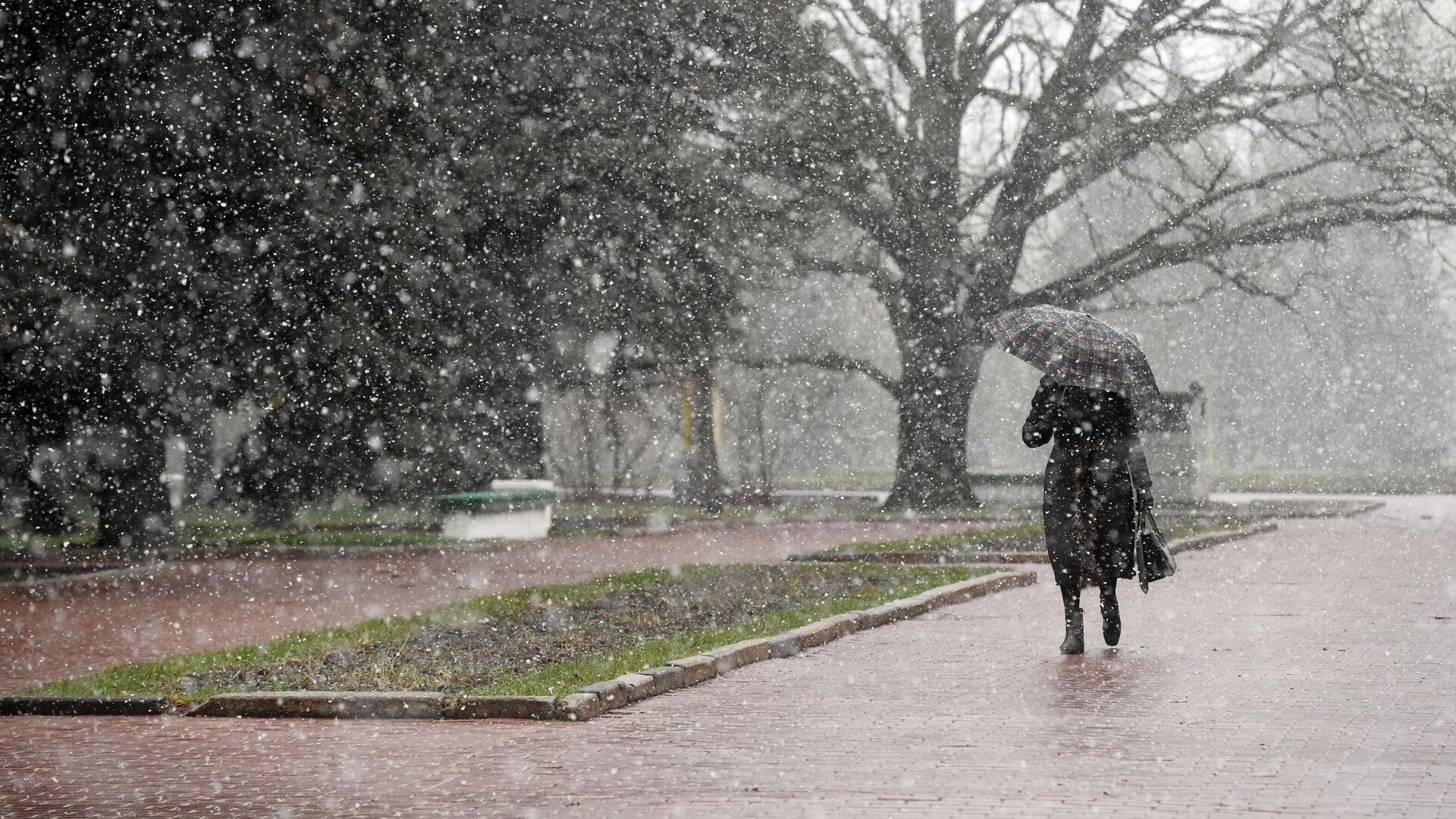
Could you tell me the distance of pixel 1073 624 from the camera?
33.3ft

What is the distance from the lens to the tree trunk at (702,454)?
1265 inches

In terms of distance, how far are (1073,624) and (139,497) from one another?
16.1 meters

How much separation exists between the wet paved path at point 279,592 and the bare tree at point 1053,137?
592cm

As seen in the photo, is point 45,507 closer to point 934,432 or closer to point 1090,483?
point 934,432

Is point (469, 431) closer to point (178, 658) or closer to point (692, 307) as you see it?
point (692, 307)

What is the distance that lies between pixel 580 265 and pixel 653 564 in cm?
389

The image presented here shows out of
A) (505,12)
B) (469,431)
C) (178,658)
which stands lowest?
(178,658)

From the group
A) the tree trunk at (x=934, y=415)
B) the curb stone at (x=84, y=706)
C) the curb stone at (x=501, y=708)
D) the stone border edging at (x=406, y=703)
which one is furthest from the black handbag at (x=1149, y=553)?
the tree trunk at (x=934, y=415)

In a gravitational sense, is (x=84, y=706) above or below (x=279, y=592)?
below

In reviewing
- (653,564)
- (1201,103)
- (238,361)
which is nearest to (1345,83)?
(1201,103)

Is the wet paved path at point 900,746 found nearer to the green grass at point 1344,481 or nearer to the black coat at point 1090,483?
the black coat at point 1090,483

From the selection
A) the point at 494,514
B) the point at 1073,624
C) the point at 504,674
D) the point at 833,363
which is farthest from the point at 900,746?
the point at 833,363

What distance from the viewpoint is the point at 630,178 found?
1917 cm

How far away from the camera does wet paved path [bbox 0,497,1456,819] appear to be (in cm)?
601
